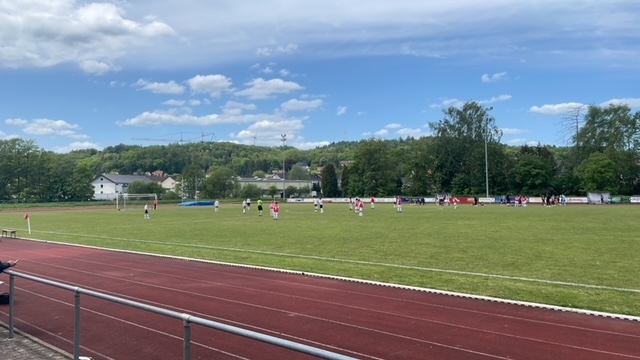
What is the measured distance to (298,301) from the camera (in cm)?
1118

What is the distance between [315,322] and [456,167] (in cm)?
9325

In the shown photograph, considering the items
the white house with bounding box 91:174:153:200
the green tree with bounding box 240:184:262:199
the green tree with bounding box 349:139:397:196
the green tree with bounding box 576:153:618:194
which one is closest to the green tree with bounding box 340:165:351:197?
the green tree with bounding box 349:139:397:196

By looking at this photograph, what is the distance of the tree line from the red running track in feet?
261

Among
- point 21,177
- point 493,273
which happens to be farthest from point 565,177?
point 21,177

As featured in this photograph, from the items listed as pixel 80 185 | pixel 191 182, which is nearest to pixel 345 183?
pixel 191 182

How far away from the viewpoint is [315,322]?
371 inches

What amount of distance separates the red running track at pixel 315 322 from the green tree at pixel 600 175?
78826 millimetres

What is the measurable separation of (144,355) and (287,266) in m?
8.51

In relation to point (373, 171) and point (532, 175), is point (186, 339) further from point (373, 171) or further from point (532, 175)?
point (373, 171)

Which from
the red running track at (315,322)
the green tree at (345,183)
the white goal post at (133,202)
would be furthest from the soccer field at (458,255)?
the green tree at (345,183)

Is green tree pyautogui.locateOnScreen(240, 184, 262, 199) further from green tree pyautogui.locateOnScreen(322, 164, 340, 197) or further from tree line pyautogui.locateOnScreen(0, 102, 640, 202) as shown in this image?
green tree pyautogui.locateOnScreen(322, 164, 340, 197)

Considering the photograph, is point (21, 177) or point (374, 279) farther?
point (21, 177)

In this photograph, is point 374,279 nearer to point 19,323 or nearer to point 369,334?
point 369,334

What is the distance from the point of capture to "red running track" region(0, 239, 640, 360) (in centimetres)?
773
